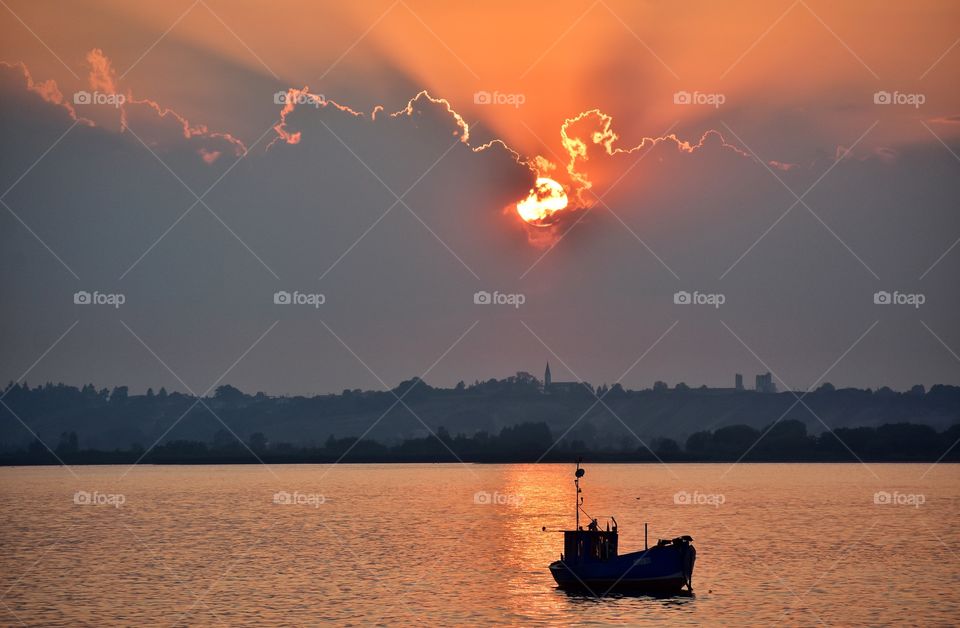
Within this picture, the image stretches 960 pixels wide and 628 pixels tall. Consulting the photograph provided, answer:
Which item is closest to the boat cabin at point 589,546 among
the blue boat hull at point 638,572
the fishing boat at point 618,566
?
the fishing boat at point 618,566

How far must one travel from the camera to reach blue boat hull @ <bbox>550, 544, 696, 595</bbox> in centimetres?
8506

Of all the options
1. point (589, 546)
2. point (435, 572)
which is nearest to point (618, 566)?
point (589, 546)

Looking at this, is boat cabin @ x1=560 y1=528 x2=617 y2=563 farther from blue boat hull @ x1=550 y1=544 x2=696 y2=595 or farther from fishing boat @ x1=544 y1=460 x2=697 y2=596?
blue boat hull @ x1=550 y1=544 x2=696 y2=595

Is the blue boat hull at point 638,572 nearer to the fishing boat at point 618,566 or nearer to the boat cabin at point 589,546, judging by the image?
the fishing boat at point 618,566

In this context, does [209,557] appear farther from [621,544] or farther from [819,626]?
[819,626]

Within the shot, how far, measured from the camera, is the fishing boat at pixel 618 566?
85062 millimetres

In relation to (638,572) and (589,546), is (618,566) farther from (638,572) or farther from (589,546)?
(589,546)

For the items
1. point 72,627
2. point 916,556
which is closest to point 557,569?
point 72,627

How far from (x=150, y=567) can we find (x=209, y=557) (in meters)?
9.31

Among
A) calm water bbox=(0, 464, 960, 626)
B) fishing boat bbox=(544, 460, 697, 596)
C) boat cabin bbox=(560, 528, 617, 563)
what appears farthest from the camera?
boat cabin bbox=(560, 528, 617, 563)

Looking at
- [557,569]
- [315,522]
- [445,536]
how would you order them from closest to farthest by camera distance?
[557,569] < [445,536] < [315,522]

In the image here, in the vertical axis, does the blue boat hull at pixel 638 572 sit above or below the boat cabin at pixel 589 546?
below

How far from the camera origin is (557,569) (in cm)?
8725

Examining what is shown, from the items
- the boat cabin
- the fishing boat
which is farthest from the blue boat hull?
the boat cabin
